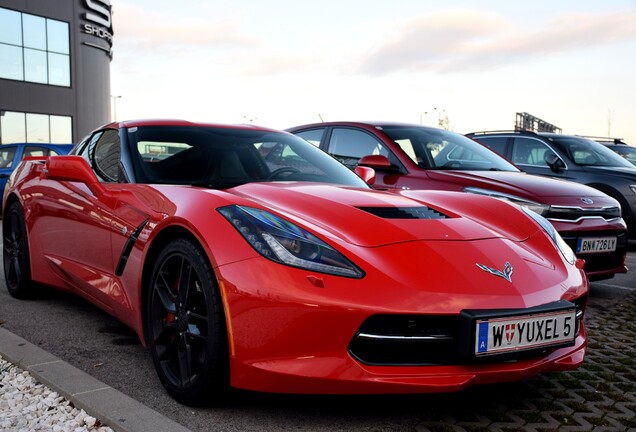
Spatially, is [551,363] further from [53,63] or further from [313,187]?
[53,63]

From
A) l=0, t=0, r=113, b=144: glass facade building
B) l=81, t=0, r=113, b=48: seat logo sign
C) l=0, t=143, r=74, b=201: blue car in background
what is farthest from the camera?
l=81, t=0, r=113, b=48: seat logo sign

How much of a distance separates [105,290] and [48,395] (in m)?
0.82

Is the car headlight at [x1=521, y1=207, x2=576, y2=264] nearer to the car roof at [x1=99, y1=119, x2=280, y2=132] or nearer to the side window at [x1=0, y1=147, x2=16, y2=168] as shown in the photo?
the car roof at [x1=99, y1=119, x2=280, y2=132]

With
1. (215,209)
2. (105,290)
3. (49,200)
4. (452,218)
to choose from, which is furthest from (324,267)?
(49,200)

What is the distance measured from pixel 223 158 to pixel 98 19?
114ft

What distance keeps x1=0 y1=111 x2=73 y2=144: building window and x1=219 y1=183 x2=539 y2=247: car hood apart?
97.5ft

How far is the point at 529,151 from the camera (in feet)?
29.1

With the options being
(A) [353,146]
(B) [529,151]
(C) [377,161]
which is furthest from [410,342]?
(B) [529,151]

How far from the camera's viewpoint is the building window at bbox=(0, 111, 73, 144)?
30328 millimetres

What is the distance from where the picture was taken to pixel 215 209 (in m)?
2.91

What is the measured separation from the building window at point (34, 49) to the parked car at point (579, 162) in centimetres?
2674

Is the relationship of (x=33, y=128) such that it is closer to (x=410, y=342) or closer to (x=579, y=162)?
(x=579, y=162)

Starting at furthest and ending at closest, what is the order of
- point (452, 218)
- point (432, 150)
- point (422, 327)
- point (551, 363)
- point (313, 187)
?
point (432, 150) < point (313, 187) < point (452, 218) < point (551, 363) < point (422, 327)

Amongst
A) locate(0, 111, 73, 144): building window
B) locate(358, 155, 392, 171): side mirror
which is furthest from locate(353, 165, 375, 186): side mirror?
locate(0, 111, 73, 144): building window
